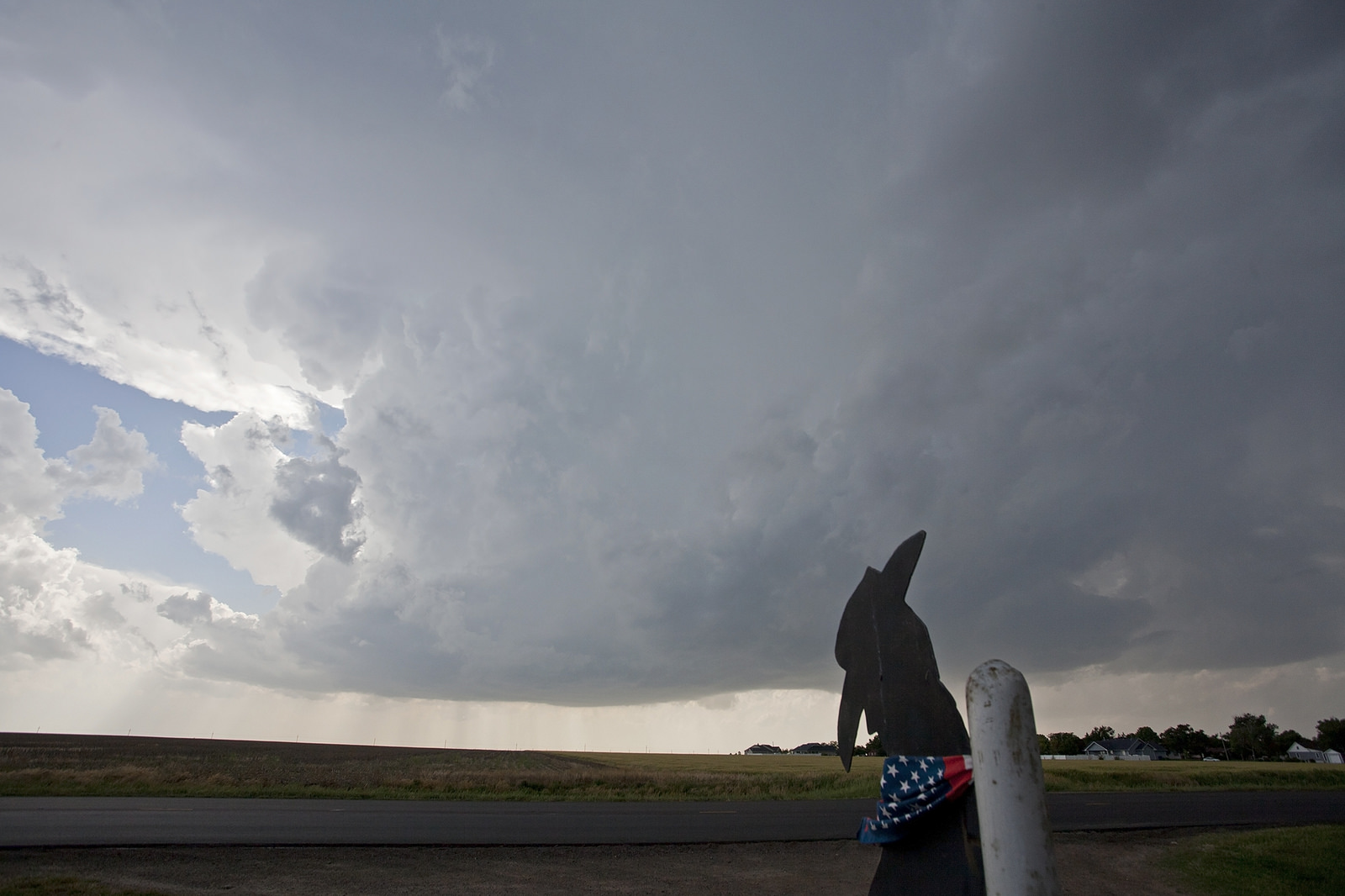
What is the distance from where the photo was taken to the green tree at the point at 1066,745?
4222 inches

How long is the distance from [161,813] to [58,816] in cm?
179

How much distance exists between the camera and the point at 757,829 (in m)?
15.6

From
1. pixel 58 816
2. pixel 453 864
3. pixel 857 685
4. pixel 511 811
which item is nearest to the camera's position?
pixel 857 685

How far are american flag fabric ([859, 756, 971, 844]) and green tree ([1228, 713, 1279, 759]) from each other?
122 meters

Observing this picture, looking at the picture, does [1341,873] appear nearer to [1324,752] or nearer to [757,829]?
[757,829]

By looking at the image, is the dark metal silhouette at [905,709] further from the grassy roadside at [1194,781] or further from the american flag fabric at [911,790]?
the grassy roadside at [1194,781]

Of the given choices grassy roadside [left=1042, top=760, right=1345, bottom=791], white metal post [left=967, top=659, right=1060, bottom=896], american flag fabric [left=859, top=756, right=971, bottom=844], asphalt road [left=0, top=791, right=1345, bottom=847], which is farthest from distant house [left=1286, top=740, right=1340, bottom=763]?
white metal post [left=967, top=659, right=1060, bottom=896]

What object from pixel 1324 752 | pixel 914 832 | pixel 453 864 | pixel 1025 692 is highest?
pixel 1025 692

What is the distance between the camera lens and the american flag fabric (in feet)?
14.5

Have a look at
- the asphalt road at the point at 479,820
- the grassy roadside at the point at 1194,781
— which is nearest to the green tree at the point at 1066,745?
the grassy roadside at the point at 1194,781

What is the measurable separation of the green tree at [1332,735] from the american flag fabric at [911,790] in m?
120

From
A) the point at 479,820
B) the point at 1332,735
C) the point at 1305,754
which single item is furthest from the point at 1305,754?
the point at 479,820

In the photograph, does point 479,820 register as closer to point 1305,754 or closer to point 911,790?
point 911,790

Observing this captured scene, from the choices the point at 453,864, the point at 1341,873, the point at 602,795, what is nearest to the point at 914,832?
the point at 453,864
